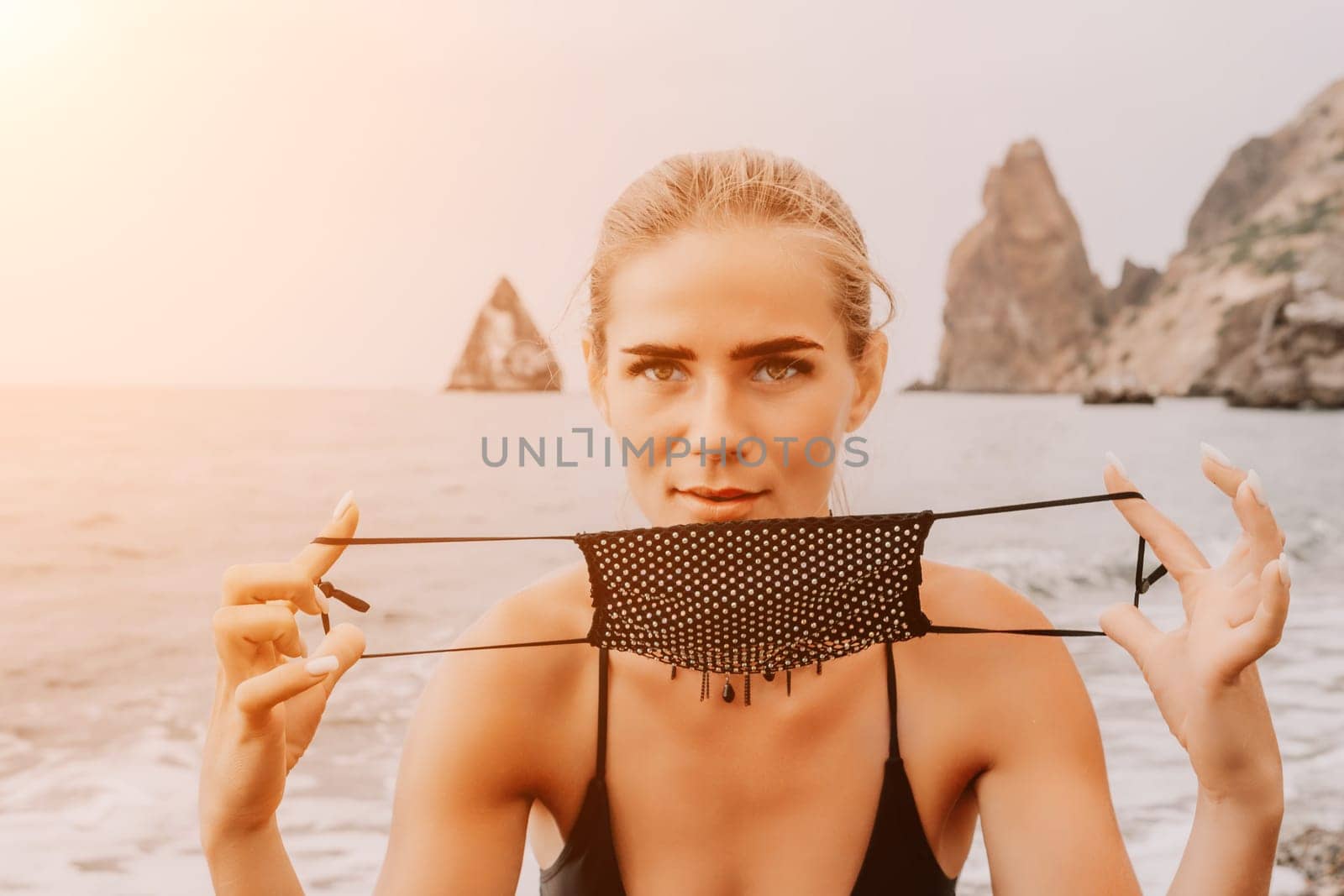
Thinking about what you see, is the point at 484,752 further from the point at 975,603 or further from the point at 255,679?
the point at 975,603

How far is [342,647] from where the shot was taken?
3.96 feet

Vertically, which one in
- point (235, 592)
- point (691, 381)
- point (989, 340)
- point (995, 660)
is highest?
point (691, 381)

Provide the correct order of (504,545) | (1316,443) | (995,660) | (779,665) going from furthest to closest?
(1316,443) < (504,545) < (995,660) < (779,665)

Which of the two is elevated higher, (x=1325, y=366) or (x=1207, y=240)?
(x=1207, y=240)

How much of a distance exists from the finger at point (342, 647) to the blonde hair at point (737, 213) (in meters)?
0.66

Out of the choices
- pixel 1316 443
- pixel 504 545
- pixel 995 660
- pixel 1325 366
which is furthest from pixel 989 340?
pixel 995 660

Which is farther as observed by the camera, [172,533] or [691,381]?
[172,533]

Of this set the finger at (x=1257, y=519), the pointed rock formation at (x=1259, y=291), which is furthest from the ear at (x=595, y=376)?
the pointed rock formation at (x=1259, y=291)

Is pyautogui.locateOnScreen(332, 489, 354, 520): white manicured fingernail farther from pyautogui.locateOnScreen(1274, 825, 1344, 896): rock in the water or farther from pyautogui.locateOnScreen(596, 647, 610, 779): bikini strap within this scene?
pyautogui.locateOnScreen(1274, 825, 1344, 896): rock in the water

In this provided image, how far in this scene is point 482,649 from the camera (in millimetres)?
1490

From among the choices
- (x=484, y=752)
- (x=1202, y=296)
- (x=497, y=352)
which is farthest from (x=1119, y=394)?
(x=484, y=752)

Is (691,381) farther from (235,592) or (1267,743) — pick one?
(1267,743)

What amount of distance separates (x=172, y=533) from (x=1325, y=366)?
962 inches

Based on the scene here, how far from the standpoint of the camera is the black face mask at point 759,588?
142 centimetres
